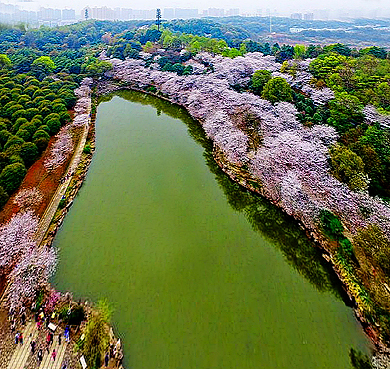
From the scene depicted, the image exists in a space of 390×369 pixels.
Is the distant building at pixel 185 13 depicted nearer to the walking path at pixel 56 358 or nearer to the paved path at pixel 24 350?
the paved path at pixel 24 350

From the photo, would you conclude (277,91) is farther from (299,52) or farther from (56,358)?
(56,358)

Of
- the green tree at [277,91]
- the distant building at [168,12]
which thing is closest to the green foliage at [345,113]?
the green tree at [277,91]

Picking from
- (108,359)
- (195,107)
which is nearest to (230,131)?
(195,107)

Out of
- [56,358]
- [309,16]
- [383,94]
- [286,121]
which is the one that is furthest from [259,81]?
[309,16]

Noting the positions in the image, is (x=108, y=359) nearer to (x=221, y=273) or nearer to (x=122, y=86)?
(x=221, y=273)

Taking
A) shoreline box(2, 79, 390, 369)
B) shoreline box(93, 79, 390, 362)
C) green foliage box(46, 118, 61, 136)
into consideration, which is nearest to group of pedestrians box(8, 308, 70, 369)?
shoreline box(2, 79, 390, 369)

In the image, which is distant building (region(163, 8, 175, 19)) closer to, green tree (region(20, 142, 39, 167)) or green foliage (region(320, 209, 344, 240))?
green tree (region(20, 142, 39, 167))
